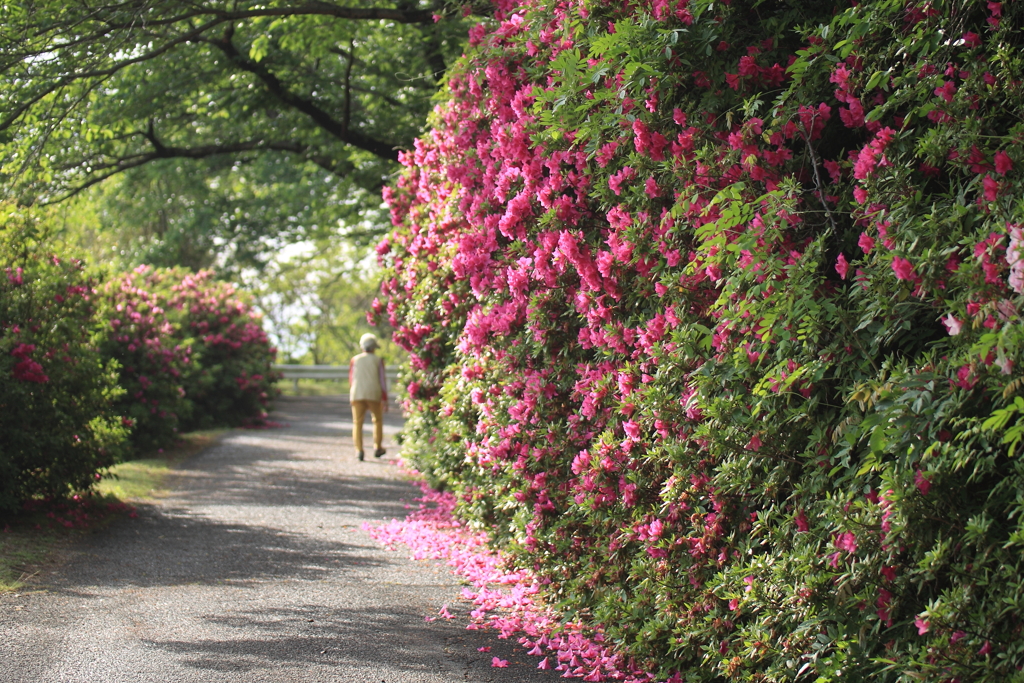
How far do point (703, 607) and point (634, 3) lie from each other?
9.16 ft

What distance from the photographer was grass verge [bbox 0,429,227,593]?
7.12 meters

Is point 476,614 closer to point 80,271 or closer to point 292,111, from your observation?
point 80,271

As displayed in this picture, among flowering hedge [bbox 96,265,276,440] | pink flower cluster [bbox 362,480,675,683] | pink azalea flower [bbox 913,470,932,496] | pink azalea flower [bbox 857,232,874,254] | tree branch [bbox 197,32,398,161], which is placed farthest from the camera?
flowering hedge [bbox 96,265,276,440]

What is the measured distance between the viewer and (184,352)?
15148 mm

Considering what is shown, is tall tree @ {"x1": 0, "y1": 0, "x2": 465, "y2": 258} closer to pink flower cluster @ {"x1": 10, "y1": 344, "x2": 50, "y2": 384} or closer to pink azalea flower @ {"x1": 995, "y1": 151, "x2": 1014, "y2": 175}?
pink flower cluster @ {"x1": 10, "y1": 344, "x2": 50, "y2": 384}

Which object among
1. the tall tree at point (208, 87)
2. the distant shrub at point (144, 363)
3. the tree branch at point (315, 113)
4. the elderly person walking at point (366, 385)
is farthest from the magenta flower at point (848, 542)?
the distant shrub at point (144, 363)

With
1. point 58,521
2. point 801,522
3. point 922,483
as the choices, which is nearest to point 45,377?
point 58,521

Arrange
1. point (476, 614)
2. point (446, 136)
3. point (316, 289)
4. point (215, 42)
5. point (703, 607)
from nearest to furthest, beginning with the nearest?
point (703, 607) → point (476, 614) → point (446, 136) → point (215, 42) → point (316, 289)

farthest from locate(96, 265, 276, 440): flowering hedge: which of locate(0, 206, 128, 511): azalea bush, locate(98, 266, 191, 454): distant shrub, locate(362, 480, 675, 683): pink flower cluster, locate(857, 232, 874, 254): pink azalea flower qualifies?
locate(857, 232, 874, 254): pink azalea flower

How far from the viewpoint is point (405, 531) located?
29.2ft

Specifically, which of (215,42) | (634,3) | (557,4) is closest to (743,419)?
(634,3)

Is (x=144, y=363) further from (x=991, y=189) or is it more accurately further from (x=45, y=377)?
(x=991, y=189)

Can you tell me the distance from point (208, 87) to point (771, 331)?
12.1m

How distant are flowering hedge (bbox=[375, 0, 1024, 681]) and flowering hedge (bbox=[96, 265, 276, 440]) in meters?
8.80
